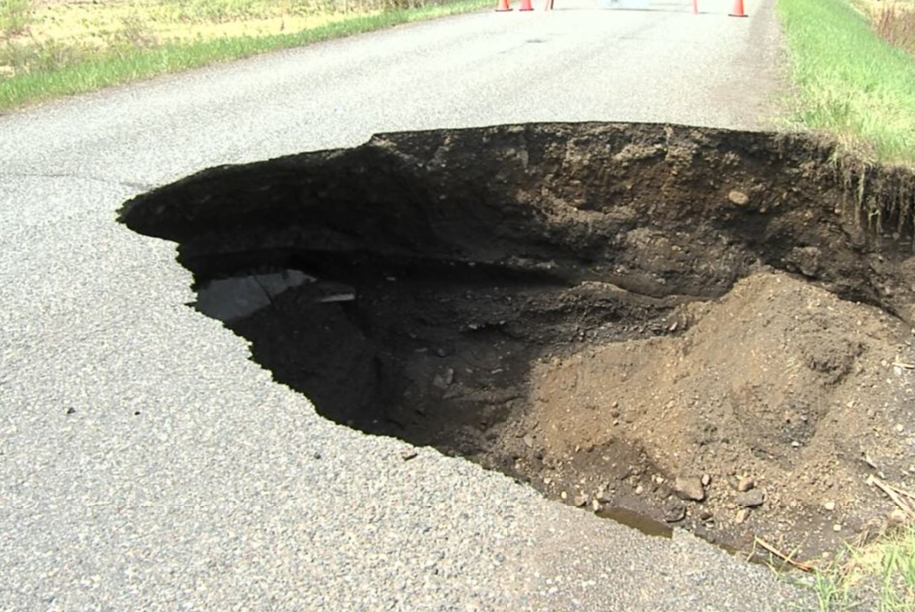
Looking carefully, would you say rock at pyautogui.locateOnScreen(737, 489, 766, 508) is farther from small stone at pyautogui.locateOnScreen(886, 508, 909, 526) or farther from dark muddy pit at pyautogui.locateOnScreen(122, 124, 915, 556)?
small stone at pyautogui.locateOnScreen(886, 508, 909, 526)

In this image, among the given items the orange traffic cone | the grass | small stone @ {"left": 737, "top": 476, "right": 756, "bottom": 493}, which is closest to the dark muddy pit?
small stone @ {"left": 737, "top": 476, "right": 756, "bottom": 493}

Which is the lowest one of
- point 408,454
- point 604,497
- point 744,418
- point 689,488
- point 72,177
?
point 604,497

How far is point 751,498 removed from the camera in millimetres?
4227

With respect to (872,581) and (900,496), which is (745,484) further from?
(872,581)

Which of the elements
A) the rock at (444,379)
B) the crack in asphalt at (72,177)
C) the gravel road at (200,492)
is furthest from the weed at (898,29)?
the gravel road at (200,492)

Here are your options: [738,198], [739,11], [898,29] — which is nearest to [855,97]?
[738,198]

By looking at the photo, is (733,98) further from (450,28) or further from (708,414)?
(450,28)

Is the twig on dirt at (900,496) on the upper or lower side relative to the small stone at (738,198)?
lower

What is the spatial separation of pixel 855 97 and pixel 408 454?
5109 mm

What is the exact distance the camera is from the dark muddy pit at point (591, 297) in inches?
184

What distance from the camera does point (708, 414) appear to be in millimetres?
4953

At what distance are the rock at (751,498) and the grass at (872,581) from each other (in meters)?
1.67

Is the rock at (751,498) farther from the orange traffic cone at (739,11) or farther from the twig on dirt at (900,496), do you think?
the orange traffic cone at (739,11)

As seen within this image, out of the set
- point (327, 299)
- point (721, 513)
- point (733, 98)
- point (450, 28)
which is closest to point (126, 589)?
point (721, 513)
